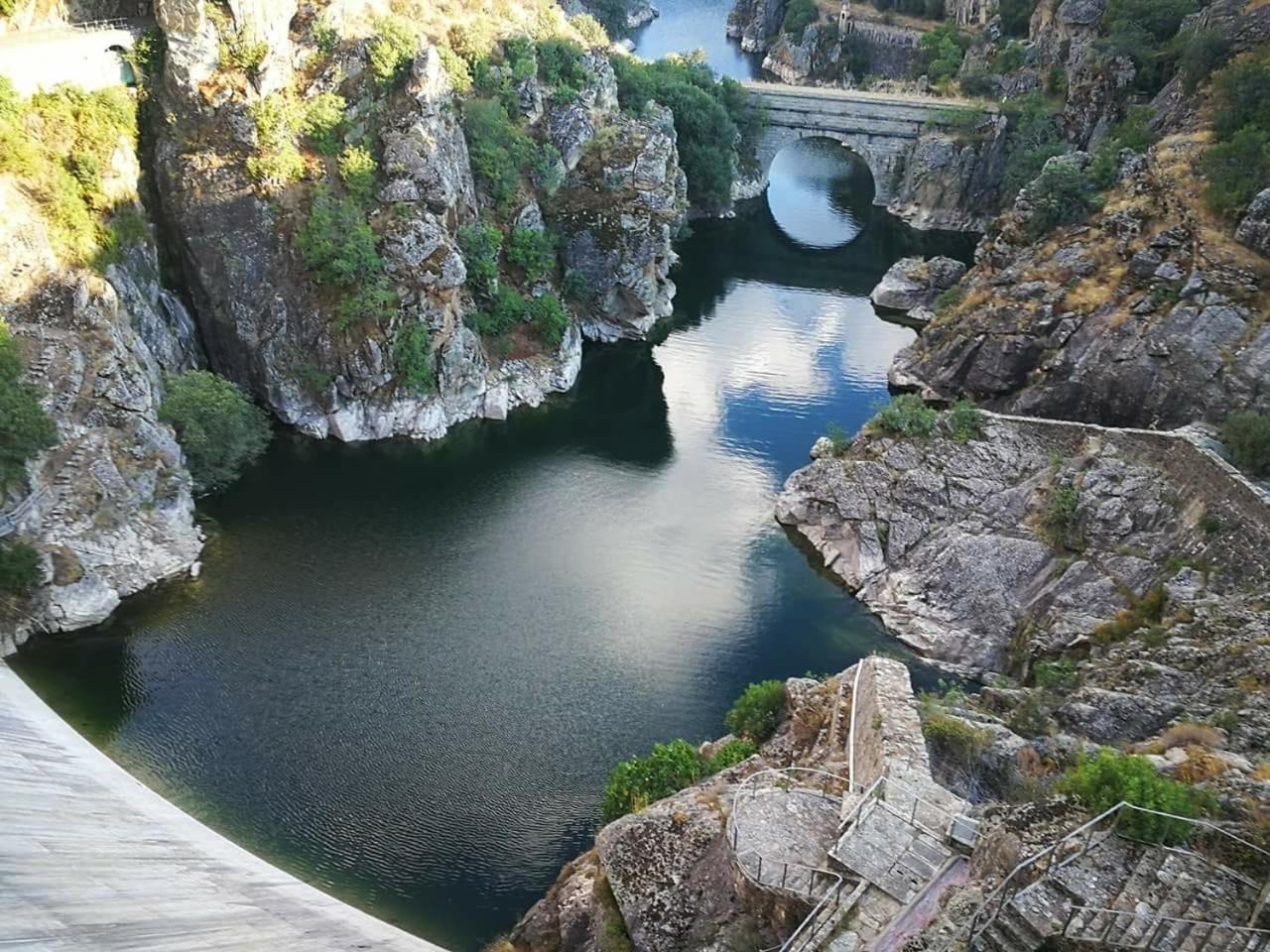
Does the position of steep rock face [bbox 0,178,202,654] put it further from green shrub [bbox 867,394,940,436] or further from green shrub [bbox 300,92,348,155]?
green shrub [bbox 867,394,940,436]

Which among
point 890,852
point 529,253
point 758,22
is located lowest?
point 529,253

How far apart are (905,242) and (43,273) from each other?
57.2m

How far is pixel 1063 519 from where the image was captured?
1321 inches

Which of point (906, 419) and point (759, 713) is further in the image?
point (906, 419)

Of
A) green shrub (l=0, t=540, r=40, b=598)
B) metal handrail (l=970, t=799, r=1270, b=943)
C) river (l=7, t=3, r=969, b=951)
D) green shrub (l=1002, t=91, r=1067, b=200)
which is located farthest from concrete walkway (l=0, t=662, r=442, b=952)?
green shrub (l=1002, t=91, r=1067, b=200)

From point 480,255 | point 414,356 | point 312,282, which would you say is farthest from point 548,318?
point 312,282

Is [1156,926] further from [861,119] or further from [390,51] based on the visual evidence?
[861,119]

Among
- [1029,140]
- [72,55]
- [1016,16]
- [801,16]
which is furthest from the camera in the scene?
[801,16]

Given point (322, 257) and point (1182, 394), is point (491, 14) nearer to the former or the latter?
point (322, 257)

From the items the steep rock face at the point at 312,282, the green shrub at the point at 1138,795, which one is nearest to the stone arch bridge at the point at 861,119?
the steep rock face at the point at 312,282

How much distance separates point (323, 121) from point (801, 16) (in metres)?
76.9

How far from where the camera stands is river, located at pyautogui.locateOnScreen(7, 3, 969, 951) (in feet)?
81.9

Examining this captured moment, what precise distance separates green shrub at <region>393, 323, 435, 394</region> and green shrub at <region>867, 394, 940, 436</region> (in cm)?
1985

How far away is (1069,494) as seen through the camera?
33.9 meters
